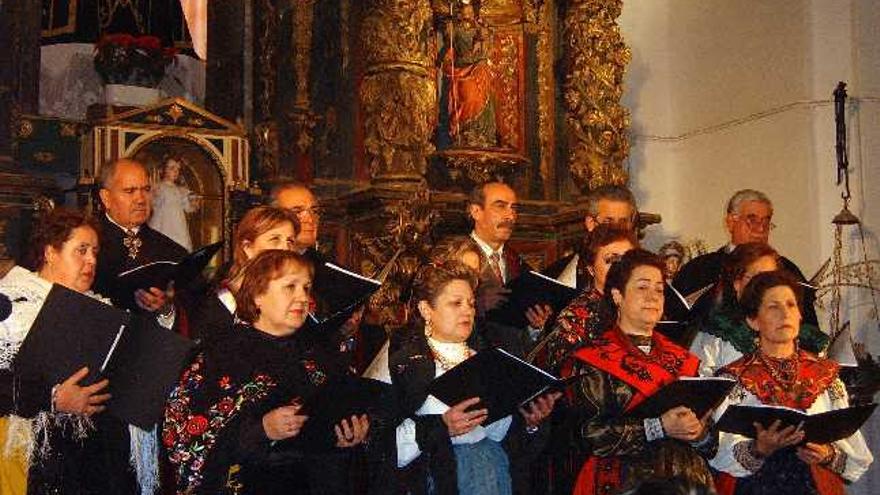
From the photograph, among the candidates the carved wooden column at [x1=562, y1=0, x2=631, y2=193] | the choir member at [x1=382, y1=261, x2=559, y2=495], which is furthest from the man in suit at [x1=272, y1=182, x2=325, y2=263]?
the carved wooden column at [x1=562, y1=0, x2=631, y2=193]

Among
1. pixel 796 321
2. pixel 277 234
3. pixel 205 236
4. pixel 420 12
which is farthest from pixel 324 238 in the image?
pixel 796 321

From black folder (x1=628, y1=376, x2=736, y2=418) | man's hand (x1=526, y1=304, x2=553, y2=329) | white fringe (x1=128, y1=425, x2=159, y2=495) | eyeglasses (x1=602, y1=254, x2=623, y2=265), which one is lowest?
white fringe (x1=128, y1=425, x2=159, y2=495)

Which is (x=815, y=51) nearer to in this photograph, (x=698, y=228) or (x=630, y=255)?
(x=698, y=228)

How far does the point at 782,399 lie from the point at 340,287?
1.63 meters

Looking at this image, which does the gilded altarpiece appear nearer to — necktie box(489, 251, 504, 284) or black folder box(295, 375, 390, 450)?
necktie box(489, 251, 504, 284)

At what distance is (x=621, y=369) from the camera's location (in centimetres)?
452

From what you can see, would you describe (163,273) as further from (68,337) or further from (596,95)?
(596,95)

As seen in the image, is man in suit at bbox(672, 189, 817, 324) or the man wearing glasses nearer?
the man wearing glasses

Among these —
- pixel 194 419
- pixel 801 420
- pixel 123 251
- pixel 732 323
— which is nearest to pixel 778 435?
pixel 801 420

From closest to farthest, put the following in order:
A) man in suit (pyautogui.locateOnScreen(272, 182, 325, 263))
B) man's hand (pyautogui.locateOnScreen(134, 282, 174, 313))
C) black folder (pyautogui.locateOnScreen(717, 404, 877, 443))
→ black folder (pyautogui.locateOnScreen(717, 404, 877, 443)) → man's hand (pyautogui.locateOnScreen(134, 282, 174, 313)) → man in suit (pyautogui.locateOnScreen(272, 182, 325, 263))

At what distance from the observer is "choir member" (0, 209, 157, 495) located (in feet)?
13.6

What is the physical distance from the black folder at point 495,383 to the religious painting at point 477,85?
4.34 m

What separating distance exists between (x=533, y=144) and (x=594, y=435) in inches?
184

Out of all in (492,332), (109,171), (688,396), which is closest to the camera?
(688,396)
